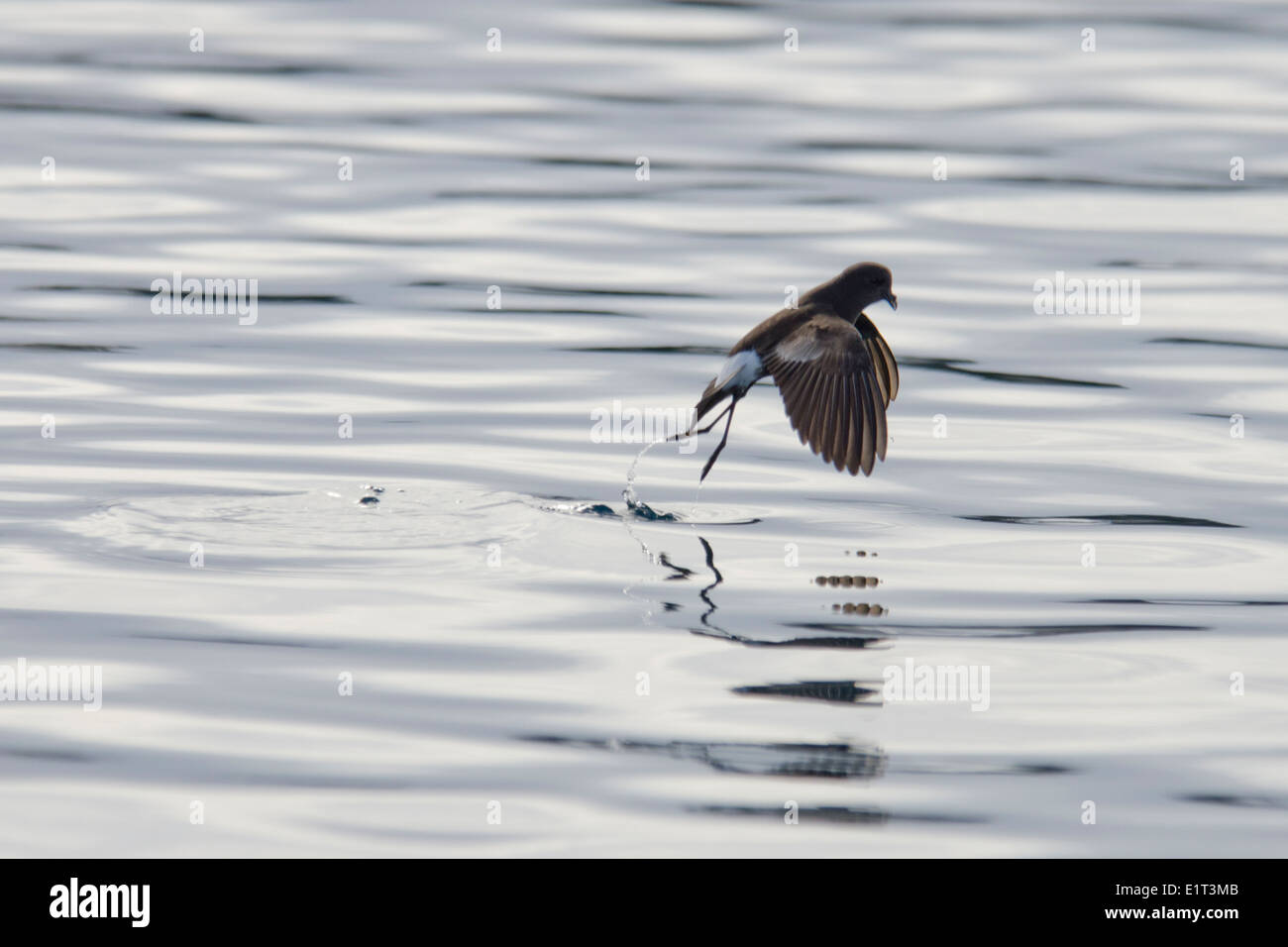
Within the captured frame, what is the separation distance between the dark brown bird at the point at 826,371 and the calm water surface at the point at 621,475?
0.42m

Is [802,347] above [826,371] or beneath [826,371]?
above

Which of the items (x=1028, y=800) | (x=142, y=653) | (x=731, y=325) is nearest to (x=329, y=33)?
(x=731, y=325)

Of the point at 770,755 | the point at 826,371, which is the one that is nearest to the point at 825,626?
the point at 770,755

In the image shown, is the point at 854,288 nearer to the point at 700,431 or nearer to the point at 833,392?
the point at 700,431

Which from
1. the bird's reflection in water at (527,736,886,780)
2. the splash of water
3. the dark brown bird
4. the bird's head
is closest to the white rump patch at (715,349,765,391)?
A: the dark brown bird

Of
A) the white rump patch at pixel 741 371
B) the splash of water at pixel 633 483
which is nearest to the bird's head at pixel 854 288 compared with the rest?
the white rump patch at pixel 741 371

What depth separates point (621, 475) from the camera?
9.65 meters

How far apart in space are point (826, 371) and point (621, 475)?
50.9 inches

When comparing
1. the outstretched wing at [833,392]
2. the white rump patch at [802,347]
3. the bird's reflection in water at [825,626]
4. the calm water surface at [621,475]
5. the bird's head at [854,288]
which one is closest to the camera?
the calm water surface at [621,475]

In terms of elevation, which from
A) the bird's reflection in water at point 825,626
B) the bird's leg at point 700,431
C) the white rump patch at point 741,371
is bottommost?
the bird's reflection in water at point 825,626

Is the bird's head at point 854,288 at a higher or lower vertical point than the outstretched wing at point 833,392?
higher

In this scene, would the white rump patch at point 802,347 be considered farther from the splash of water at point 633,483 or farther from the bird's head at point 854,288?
the splash of water at point 633,483

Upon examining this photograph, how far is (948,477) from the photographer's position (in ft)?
32.1

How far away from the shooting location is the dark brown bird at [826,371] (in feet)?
28.1
